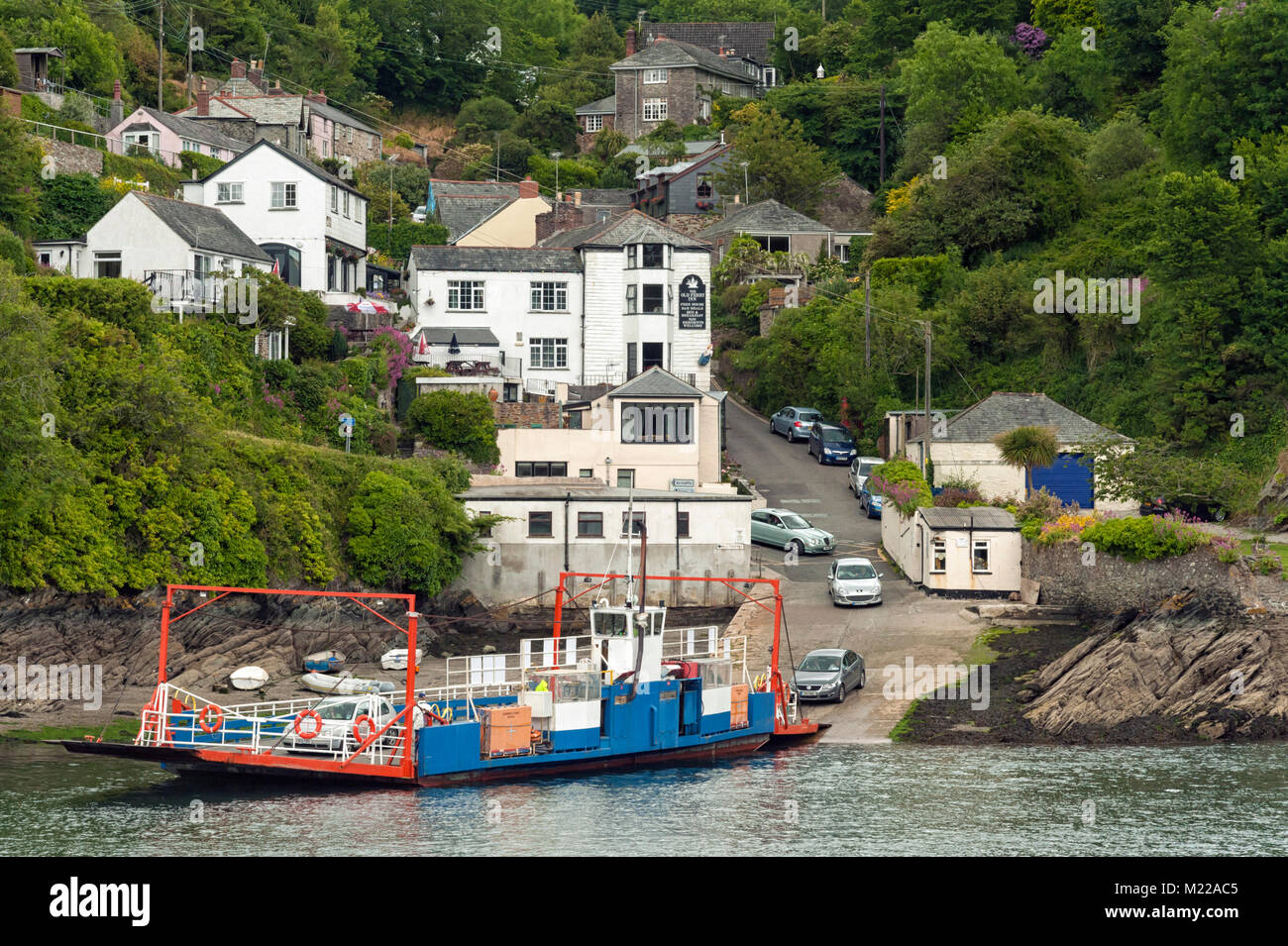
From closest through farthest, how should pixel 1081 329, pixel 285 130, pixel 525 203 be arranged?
pixel 1081 329
pixel 525 203
pixel 285 130

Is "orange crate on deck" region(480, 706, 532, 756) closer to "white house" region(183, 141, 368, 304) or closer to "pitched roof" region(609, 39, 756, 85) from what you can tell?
"white house" region(183, 141, 368, 304)

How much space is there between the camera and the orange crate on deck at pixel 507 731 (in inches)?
1471

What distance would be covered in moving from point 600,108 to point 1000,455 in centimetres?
7904

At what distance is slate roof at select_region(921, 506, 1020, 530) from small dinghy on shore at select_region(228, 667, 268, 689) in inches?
839

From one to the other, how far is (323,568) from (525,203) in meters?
42.5

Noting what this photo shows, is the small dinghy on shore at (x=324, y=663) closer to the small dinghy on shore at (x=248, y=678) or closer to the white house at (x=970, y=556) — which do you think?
the small dinghy on shore at (x=248, y=678)

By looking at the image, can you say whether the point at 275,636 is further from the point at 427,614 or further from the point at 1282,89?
the point at 1282,89

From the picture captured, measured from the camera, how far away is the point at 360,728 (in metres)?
36.4

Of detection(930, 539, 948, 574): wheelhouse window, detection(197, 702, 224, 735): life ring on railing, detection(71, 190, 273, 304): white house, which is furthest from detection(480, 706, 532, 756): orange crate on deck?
detection(71, 190, 273, 304): white house

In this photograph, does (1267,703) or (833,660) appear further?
(833,660)

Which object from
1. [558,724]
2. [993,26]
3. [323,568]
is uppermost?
[993,26]

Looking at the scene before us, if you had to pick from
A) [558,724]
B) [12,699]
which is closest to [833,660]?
[558,724]

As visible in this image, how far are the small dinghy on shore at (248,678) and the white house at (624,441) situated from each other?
1933 cm

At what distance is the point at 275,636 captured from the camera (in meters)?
46.8
